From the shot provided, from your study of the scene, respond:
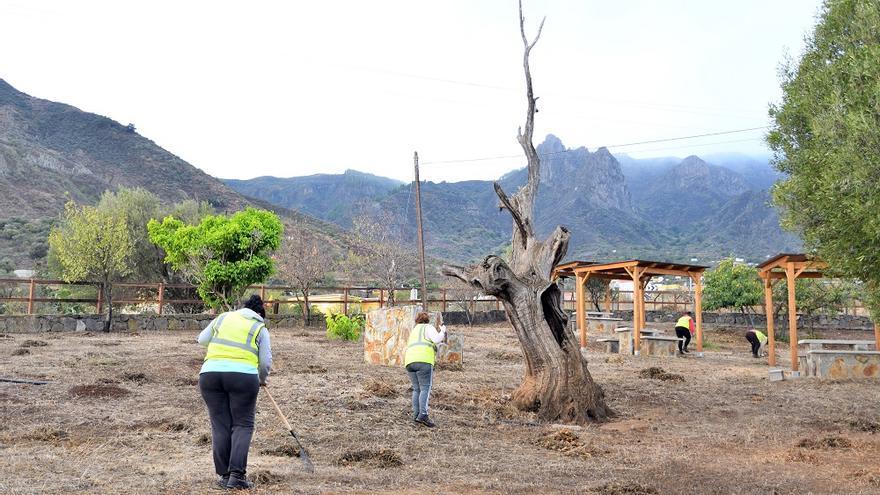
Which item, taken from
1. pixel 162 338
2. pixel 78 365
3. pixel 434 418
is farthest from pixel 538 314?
pixel 162 338

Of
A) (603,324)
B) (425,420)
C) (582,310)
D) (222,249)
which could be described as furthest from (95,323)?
(603,324)

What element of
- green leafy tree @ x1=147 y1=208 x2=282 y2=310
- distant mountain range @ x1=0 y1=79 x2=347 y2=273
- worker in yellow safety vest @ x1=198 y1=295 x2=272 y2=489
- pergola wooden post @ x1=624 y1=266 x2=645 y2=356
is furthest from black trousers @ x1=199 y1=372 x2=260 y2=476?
distant mountain range @ x1=0 y1=79 x2=347 y2=273

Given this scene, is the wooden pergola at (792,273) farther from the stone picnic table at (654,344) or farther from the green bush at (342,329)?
the green bush at (342,329)

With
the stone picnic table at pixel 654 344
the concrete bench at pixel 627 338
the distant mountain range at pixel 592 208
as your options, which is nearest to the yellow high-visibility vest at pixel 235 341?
the stone picnic table at pixel 654 344

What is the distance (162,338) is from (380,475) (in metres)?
15.9

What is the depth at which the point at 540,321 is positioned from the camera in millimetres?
10359

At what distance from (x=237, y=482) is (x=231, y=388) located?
2.34 ft

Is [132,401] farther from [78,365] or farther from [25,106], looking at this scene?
[25,106]

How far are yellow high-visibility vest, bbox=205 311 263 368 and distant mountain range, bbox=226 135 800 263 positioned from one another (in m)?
60.6

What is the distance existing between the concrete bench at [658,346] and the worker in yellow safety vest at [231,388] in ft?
53.5

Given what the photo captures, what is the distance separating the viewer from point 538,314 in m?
10.4

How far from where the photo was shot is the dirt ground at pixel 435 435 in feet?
20.3

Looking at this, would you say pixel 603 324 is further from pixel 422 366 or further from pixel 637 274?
pixel 422 366

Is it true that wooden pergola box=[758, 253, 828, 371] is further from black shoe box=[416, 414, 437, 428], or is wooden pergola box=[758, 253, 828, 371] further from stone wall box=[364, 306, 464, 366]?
black shoe box=[416, 414, 437, 428]
